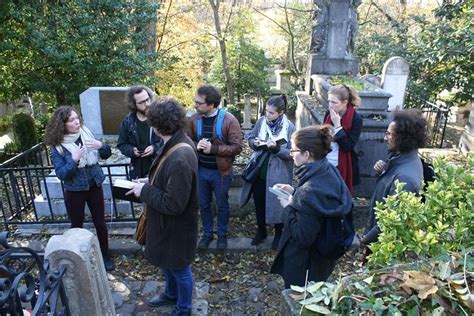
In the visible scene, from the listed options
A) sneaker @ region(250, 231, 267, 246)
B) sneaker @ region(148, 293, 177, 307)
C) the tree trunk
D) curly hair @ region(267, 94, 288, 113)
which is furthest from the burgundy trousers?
the tree trunk

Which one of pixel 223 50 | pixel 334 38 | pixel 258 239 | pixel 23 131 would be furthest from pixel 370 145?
pixel 223 50

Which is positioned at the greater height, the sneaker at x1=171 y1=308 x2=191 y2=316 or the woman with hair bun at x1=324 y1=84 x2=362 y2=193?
the woman with hair bun at x1=324 y1=84 x2=362 y2=193

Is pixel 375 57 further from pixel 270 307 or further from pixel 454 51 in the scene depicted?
pixel 270 307

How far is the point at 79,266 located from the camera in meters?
2.18

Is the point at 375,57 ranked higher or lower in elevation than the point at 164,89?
higher

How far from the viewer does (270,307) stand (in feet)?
12.5

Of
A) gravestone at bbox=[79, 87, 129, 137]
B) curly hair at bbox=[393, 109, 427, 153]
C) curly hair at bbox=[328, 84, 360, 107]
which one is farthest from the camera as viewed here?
gravestone at bbox=[79, 87, 129, 137]

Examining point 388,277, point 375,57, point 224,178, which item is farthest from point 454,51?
point 388,277

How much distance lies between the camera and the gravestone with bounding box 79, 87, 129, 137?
6.84 metres

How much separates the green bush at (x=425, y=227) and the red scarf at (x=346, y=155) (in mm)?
2258

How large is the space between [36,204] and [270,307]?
357cm

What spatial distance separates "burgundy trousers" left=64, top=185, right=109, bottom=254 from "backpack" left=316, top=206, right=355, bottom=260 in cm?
246

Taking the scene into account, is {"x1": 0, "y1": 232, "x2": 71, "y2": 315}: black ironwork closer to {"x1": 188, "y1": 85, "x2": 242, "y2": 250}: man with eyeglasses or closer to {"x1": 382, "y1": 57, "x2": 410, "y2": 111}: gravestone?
{"x1": 188, "y1": 85, "x2": 242, "y2": 250}: man with eyeglasses

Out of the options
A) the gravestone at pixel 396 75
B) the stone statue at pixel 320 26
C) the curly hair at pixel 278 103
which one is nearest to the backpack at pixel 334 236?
the curly hair at pixel 278 103
